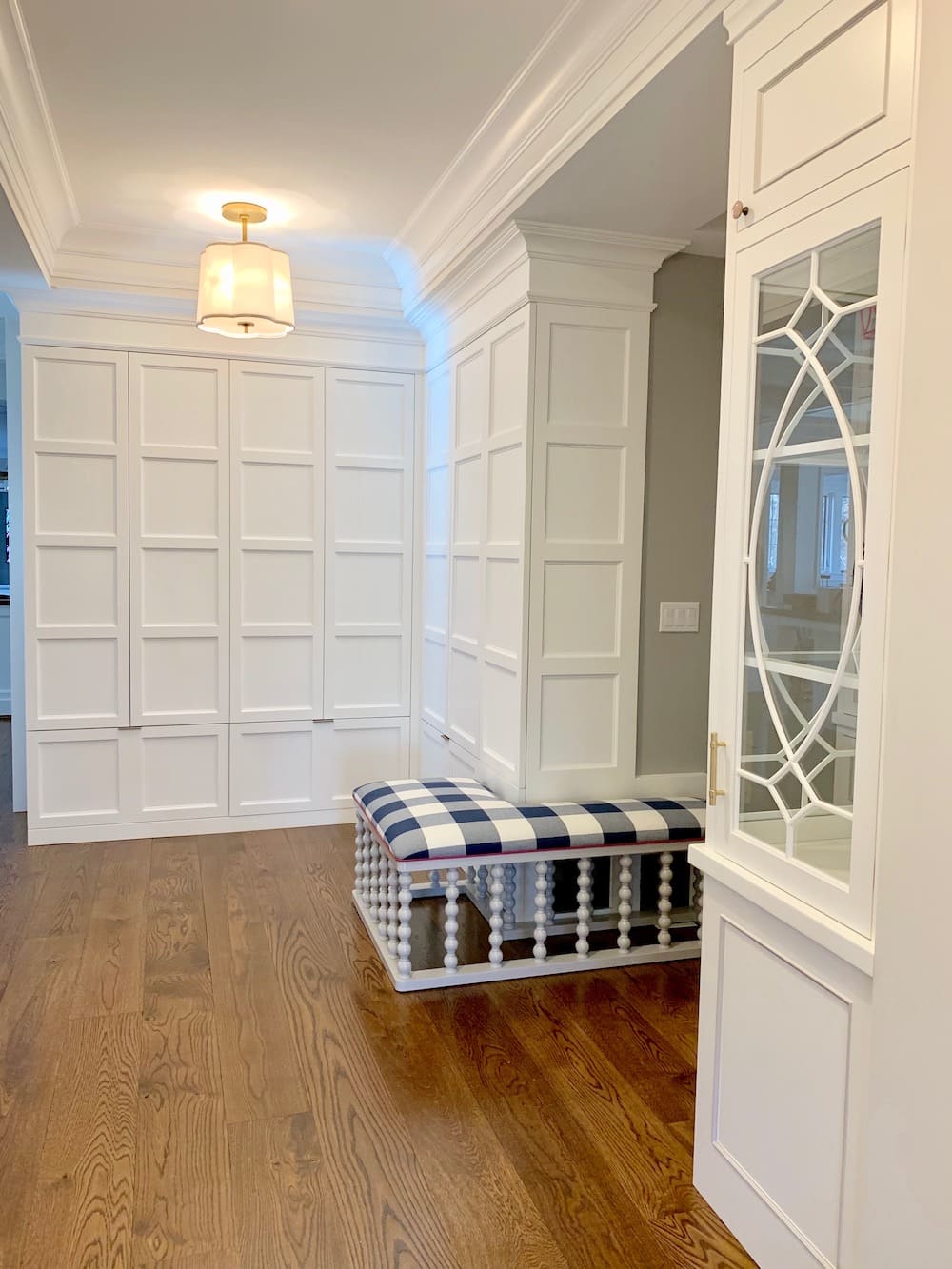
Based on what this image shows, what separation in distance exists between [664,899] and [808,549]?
182cm

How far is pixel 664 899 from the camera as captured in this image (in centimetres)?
318

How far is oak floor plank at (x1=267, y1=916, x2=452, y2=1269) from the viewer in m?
1.87

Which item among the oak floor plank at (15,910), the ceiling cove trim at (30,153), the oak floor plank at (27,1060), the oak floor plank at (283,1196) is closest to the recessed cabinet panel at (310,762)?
the oak floor plank at (15,910)

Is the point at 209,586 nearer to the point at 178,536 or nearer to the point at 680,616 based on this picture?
the point at 178,536

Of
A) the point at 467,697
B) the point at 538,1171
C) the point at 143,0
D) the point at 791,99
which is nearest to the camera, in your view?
the point at 791,99

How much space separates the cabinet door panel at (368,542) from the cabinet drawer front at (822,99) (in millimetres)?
2864

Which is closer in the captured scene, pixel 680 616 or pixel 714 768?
pixel 714 768

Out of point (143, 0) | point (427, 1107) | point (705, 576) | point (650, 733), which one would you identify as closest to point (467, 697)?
point (650, 733)

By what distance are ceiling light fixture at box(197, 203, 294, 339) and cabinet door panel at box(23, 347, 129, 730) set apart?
897 mm

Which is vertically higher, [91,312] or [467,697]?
[91,312]

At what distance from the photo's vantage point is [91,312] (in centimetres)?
412

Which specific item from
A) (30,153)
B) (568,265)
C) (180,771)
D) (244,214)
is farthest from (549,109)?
(180,771)

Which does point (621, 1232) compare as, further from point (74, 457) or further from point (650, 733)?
point (74, 457)

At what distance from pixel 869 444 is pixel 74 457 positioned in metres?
3.56
